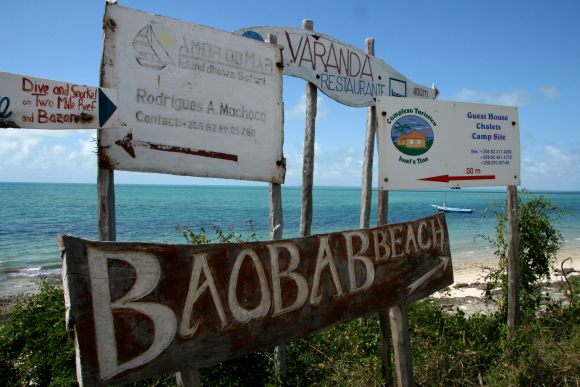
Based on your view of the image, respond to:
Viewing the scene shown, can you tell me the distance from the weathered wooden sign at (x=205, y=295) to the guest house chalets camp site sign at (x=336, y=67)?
6.46 ft

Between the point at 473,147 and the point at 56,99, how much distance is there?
13.0ft

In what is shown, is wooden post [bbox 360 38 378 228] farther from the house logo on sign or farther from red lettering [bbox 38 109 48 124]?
red lettering [bbox 38 109 48 124]

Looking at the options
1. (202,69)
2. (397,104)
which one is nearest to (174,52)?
(202,69)

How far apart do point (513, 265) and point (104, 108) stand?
4836 mm

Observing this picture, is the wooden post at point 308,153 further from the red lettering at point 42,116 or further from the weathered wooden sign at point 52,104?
the red lettering at point 42,116

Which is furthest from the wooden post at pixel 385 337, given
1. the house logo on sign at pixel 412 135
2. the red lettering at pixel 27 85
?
the red lettering at pixel 27 85

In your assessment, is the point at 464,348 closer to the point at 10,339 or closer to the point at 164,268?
the point at 164,268

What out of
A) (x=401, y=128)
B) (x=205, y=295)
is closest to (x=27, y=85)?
(x=205, y=295)

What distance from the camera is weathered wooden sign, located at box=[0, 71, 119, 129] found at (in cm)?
203

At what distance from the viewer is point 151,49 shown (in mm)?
2670

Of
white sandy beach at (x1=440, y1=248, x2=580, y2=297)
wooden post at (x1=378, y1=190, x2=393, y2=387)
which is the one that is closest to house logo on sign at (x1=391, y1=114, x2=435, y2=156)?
wooden post at (x1=378, y1=190, x2=393, y2=387)

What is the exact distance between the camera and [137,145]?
8.51 feet

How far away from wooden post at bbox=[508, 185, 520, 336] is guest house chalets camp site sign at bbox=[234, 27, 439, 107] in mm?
1911

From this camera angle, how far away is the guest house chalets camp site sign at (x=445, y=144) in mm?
3500
